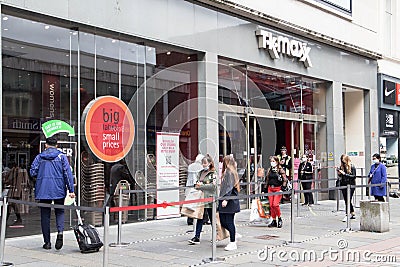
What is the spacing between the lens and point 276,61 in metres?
17.7

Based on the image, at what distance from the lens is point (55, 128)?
11766 mm

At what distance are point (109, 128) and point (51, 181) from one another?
3.69 m

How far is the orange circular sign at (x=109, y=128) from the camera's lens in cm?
1242

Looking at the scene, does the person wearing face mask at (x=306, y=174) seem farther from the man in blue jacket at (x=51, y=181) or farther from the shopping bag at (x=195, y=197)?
the man in blue jacket at (x=51, y=181)

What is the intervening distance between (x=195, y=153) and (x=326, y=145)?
7447mm

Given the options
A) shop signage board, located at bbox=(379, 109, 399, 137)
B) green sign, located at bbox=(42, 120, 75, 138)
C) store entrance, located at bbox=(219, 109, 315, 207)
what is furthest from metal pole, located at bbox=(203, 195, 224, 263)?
shop signage board, located at bbox=(379, 109, 399, 137)

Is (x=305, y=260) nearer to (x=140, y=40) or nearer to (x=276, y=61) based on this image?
(x=140, y=40)

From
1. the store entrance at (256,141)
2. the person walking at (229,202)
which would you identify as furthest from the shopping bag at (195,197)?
the store entrance at (256,141)

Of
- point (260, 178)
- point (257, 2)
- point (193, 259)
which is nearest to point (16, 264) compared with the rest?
point (193, 259)

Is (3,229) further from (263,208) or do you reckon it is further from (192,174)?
(263,208)

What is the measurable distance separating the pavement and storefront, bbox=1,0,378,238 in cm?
179

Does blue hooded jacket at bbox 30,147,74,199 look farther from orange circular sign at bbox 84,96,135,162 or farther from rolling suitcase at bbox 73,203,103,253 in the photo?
orange circular sign at bbox 84,96,135,162

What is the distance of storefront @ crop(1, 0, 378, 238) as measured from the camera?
→ 37.6ft

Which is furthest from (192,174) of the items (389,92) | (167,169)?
(389,92)
